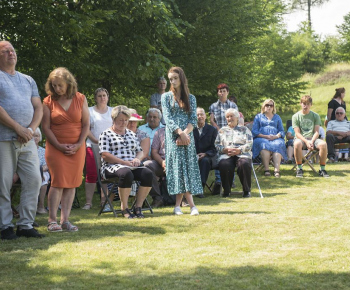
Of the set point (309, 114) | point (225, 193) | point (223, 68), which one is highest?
point (223, 68)

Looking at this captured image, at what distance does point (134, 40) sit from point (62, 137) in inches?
273

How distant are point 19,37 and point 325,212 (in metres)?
7.04

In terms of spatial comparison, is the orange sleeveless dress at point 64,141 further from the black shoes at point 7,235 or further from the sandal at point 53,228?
the black shoes at point 7,235

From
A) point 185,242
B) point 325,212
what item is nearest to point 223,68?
point 325,212

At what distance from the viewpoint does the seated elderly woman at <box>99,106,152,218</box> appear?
24.7ft

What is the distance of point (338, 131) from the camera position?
14719 mm

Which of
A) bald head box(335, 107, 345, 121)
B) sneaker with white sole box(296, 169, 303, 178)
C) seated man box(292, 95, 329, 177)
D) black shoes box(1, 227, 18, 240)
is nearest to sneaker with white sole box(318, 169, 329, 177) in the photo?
seated man box(292, 95, 329, 177)

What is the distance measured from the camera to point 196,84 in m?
17.0

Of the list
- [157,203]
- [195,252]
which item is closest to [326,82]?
[157,203]

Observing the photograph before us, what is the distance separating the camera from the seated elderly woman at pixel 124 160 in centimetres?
753

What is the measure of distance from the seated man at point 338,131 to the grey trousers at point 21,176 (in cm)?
1005

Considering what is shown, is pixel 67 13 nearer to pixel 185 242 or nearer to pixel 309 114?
pixel 309 114

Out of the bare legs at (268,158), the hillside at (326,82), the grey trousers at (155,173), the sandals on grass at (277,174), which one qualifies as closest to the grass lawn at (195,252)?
the grey trousers at (155,173)

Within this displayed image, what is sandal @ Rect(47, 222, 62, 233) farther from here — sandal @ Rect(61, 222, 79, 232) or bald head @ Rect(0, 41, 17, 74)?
bald head @ Rect(0, 41, 17, 74)
